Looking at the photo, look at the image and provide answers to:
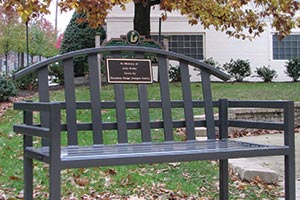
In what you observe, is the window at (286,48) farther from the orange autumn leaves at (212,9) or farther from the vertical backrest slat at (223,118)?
the vertical backrest slat at (223,118)

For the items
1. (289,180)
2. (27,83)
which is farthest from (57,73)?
(289,180)

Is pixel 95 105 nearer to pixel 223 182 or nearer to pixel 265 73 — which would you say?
pixel 223 182

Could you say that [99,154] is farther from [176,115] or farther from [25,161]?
[176,115]

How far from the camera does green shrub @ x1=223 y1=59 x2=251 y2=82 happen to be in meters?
20.2

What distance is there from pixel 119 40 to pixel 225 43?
9.27 meters

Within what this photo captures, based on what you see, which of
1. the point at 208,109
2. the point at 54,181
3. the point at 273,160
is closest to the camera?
the point at 54,181

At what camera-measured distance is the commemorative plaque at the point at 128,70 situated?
4.38 meters

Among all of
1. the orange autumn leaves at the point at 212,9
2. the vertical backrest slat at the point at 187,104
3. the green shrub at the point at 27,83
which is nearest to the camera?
the vertical backrest slat at the point at 187,104

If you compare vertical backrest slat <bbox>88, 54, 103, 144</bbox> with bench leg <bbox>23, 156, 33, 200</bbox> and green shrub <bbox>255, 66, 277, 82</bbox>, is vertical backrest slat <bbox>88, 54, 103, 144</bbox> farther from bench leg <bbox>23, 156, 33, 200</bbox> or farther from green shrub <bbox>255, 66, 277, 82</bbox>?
green shrub <bbox>255, 66, 277, 82</bbox>

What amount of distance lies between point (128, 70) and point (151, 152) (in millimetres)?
1033

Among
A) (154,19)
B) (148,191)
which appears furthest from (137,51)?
(154,19)

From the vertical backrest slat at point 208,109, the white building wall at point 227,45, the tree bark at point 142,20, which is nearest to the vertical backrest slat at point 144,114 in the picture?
the vertical backrest slat at point 208,109

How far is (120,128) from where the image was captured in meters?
4.22

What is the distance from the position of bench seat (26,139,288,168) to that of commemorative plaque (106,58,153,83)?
61cm
